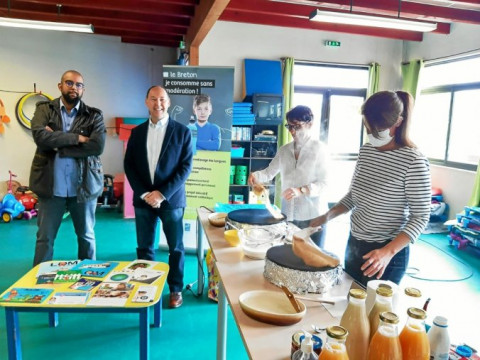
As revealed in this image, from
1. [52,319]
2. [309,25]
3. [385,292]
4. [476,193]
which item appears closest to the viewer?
[385,292]

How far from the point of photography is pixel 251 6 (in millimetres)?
4461

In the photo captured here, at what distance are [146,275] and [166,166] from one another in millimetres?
821

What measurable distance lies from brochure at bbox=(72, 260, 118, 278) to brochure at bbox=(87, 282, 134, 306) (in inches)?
5.7

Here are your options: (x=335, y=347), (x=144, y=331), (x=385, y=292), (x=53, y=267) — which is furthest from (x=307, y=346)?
(x=53, y=267)

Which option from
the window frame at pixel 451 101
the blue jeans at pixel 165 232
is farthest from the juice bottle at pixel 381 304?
the window frame at pixel 451 101

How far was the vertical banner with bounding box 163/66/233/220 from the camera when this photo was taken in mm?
3473

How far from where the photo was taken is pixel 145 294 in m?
1.70

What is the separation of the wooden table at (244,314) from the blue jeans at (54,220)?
3.92 ft

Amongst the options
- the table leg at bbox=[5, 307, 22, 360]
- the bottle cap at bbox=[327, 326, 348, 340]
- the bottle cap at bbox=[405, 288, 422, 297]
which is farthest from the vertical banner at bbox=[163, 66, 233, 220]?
the bottle cap at bbox=[327, 326, 348, 340]

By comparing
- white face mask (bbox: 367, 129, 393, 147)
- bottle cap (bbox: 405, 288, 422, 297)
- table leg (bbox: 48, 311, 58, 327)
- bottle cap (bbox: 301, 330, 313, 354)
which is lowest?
table leg (bbox: 48, 311, 58, 327)

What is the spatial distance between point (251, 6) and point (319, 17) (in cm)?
129

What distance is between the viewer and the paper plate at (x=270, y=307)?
1.05 m

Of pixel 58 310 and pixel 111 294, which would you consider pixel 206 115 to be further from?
pixel 58 310

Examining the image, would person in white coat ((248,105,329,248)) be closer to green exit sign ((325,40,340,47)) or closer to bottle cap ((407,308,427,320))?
bottle cap ((407,308,427,320))
